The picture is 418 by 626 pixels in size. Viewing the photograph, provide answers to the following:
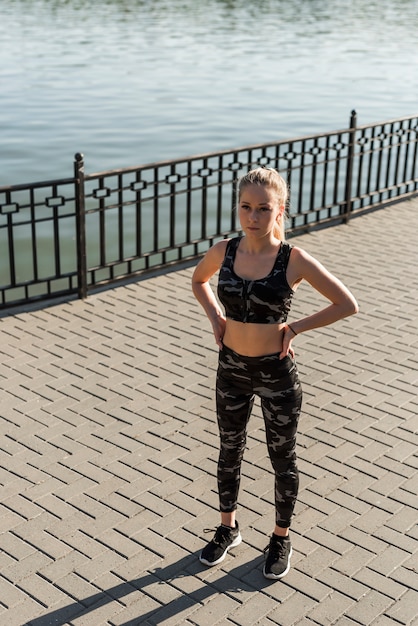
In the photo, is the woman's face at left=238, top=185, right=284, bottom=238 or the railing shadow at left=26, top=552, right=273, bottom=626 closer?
the woman's face at left=238, top=185, right=284, bottom=238

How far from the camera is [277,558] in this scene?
476 centimetres

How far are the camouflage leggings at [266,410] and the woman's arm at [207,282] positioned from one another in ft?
0.36

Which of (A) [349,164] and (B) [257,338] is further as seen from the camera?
(A) [349,164]

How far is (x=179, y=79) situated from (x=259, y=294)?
2688cm

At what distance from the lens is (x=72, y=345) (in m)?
7.68

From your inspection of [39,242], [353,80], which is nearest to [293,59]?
[353,80]

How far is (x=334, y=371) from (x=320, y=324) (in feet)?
9.69

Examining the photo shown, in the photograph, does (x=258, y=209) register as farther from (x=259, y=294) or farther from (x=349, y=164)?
(x=349, y=164)

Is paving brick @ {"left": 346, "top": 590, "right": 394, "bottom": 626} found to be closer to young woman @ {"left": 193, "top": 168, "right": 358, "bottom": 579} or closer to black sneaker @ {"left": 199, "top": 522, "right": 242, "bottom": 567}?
young woman @ {"left": 193, "top": 168, "right": 358, "bottom": 579}

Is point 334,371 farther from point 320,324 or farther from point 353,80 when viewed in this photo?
point 353,80

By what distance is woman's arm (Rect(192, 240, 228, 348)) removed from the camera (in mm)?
4570

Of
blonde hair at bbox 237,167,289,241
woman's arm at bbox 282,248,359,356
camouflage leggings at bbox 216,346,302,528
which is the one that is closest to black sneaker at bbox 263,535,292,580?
camouflage leggings at bbox 216,346,302,528

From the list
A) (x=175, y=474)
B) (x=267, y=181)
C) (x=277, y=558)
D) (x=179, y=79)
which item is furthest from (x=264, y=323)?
(x=179, y=79)

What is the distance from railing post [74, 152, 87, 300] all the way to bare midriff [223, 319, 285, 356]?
4426mm
